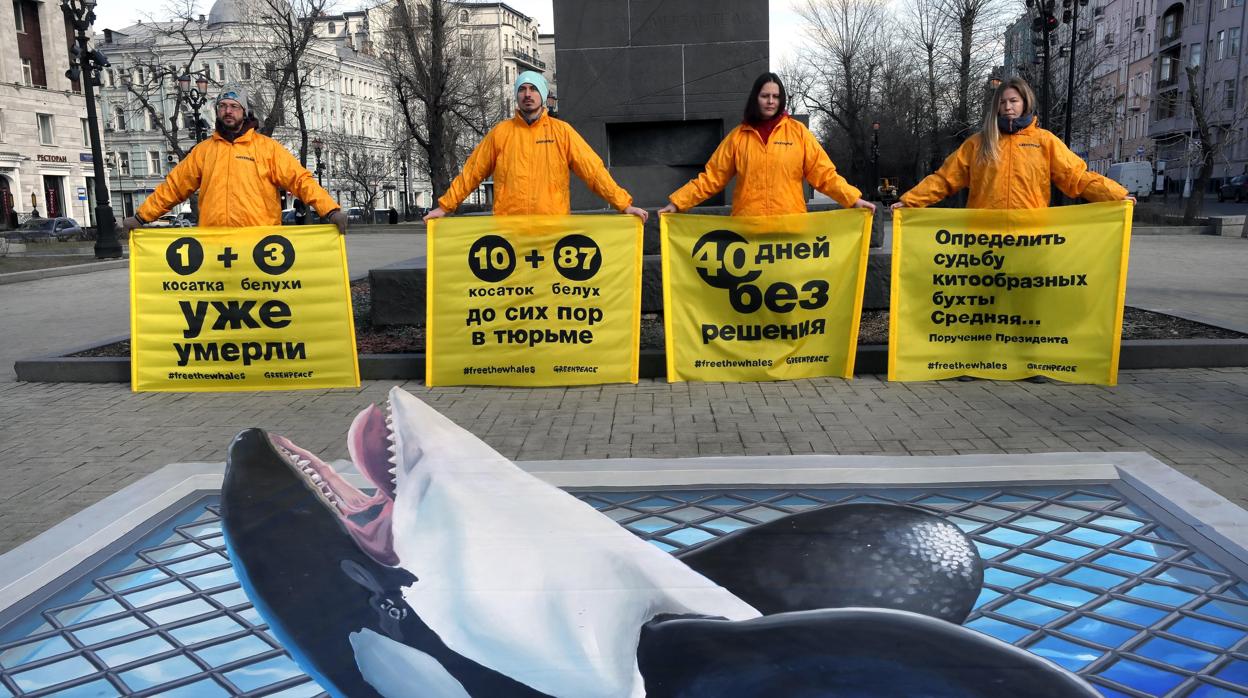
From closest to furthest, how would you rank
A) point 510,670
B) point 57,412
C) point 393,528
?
1. point 510,670
2. point 393,528
3. point 57,412

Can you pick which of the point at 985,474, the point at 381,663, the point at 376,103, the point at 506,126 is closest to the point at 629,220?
the point at 506,126

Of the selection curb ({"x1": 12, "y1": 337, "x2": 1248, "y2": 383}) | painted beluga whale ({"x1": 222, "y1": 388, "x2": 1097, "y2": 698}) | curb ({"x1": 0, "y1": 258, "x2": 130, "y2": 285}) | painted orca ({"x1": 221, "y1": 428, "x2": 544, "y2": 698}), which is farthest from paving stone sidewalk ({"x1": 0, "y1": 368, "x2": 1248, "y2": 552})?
curb ({"x1": 0, "y1": 258, "x2": 130, "y2": 285})

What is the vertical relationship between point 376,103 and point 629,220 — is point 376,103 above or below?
above

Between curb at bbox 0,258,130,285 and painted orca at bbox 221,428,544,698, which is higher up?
painted orca at bbox 221,428,544,698

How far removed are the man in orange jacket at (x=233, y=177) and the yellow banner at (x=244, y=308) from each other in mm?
249

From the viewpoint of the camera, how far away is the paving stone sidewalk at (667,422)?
4.80m

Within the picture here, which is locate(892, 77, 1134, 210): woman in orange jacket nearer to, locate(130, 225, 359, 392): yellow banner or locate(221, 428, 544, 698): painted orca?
locate(130, 225, 359, 392): yellow banner

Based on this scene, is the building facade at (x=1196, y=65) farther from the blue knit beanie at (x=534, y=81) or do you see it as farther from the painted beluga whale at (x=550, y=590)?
the painted beluga whale at (x=550, y=590)

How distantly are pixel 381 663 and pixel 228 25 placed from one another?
75581mm

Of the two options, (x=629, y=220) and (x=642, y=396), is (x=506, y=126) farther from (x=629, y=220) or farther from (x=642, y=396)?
(x=642, y=396)

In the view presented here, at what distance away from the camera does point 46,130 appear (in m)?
58.4

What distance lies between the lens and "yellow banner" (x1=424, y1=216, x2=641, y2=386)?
263 inches

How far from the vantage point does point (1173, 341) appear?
7039mm

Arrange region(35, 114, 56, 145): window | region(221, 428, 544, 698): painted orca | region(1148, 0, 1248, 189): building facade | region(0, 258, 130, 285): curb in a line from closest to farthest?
region(221, 428, 544, 698): painted orca, region(0, 258, 130, 285): curb, region(35, 114, 56, 145): window, region(1148, 0, 1248, 189): building facade
